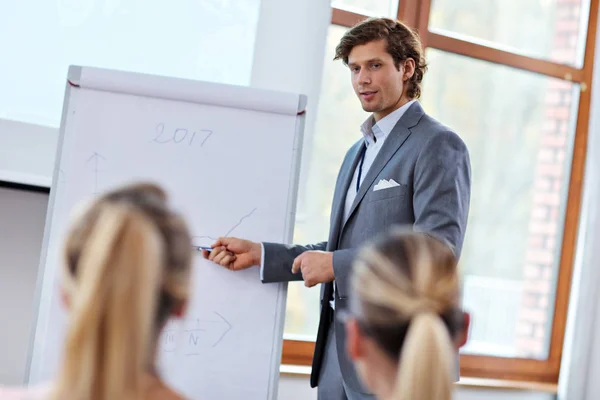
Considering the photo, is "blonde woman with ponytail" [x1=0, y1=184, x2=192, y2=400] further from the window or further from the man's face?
the window

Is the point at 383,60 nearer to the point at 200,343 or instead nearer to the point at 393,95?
the point at 393,95

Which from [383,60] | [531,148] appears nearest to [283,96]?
[383,60]

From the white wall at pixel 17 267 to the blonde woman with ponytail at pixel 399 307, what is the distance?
1708 mm

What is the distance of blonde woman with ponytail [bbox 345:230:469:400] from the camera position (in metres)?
0.99

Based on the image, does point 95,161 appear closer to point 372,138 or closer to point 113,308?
point 372,138

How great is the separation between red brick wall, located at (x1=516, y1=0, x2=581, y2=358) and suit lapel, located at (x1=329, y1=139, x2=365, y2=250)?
1.80 meters

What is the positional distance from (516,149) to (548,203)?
13.1 inches

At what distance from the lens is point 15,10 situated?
2.35 meters

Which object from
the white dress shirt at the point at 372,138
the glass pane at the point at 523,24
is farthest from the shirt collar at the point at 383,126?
the glass pane at the point at 523,24

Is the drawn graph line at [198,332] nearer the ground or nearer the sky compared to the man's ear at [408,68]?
nearer the ground

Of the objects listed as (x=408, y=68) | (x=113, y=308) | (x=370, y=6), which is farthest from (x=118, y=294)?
(x=370, y=6)

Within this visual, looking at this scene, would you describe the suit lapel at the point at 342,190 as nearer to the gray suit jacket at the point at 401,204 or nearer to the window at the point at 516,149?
the gray suit jacket at the point at 401,204

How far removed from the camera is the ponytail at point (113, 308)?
89 cm

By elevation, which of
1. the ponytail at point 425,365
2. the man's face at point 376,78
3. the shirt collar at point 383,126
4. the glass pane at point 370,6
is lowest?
the ponytail at point 425,365
